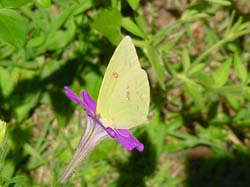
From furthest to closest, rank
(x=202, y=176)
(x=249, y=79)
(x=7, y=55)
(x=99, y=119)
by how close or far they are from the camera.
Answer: (x=202, y=176) < (x=7, y=55) < (x=249, y=79) < (x=99, y=119)

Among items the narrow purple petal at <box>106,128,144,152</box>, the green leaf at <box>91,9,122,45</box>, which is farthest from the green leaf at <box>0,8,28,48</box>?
the green leaf at <box>91,9,122,45</box>

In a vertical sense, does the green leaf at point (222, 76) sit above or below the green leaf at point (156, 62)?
below

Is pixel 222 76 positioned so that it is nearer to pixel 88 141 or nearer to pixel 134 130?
pixel 134 130

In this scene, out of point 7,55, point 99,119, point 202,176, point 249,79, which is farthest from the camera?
point 202,176

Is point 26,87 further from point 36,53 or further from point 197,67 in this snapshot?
point 197,67

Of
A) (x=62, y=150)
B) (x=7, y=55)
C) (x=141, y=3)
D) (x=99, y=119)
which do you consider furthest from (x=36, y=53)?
(x=99, y=119)

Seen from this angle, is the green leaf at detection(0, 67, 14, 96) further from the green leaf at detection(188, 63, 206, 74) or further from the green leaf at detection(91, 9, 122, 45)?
the green leaf at detection(188, 63, 206, 74)

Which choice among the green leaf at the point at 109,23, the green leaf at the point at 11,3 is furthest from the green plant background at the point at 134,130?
the green leaf at the point at 11,3

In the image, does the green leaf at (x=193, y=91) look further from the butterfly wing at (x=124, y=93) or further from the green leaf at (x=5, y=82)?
the butterfly wing at (x=124, y=93)
